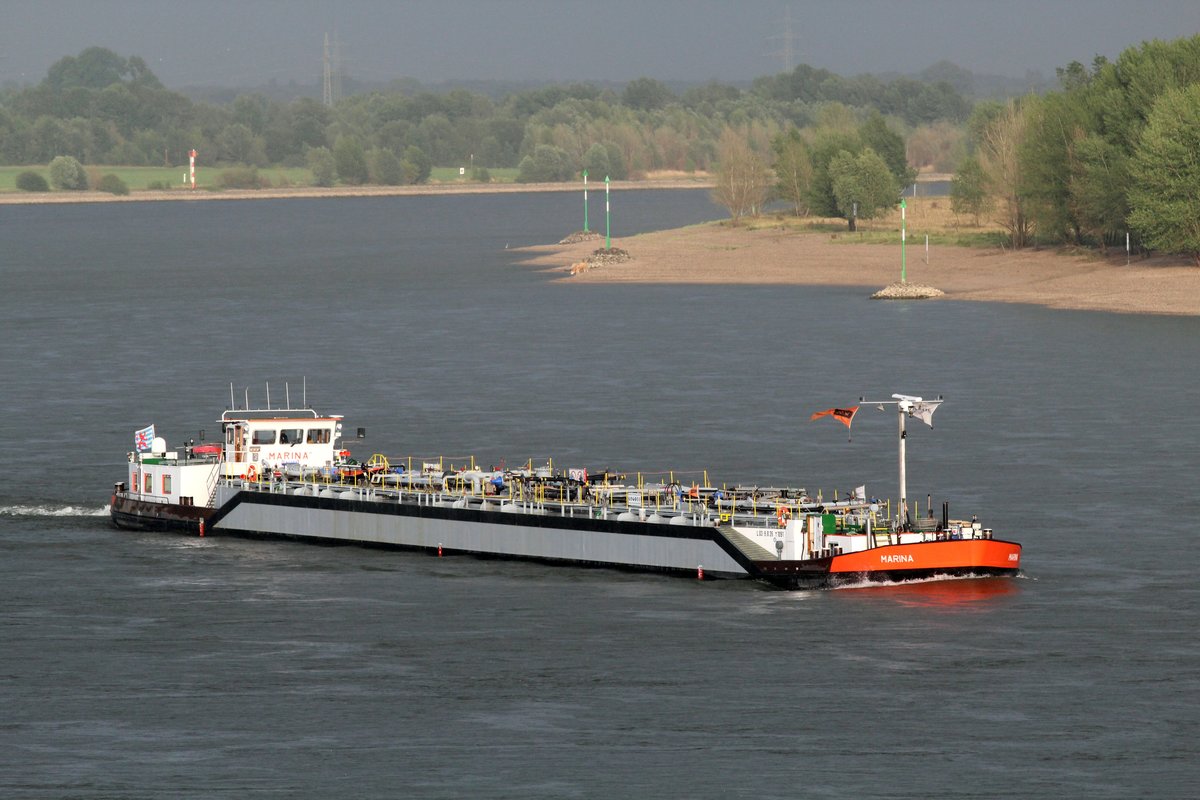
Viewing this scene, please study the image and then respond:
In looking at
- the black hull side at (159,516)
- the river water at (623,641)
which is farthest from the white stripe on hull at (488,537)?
the black hull side at (159,516)

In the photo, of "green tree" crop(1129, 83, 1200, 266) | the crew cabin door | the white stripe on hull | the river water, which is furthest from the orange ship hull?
"green tree" crop(1129, 83, 1200, 266)

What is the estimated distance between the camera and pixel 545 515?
77.9 meters

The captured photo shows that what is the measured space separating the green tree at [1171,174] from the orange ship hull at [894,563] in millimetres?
120351

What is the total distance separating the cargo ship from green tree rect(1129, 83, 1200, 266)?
106m

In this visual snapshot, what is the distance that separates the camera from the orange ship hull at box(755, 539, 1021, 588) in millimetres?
72312

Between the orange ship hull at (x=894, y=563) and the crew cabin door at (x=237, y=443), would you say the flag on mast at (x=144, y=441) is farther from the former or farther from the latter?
the orange ship hull at (x=894, y=563)

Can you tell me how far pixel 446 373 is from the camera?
140 meters

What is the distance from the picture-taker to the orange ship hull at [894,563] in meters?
72.3

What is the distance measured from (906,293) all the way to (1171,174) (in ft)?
83.7

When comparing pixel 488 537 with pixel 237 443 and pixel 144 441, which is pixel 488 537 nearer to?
pixel 237 443

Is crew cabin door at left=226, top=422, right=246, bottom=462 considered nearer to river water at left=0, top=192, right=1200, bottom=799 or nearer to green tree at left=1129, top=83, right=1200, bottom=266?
river water at left=0, top=192, right=1200, bottom=799

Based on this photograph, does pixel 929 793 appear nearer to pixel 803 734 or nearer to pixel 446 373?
pixel 803 734

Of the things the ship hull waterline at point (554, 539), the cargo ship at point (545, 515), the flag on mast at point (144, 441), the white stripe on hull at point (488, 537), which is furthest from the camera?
the flag on mast at point (144, 441)

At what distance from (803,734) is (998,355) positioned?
92.8 meters
